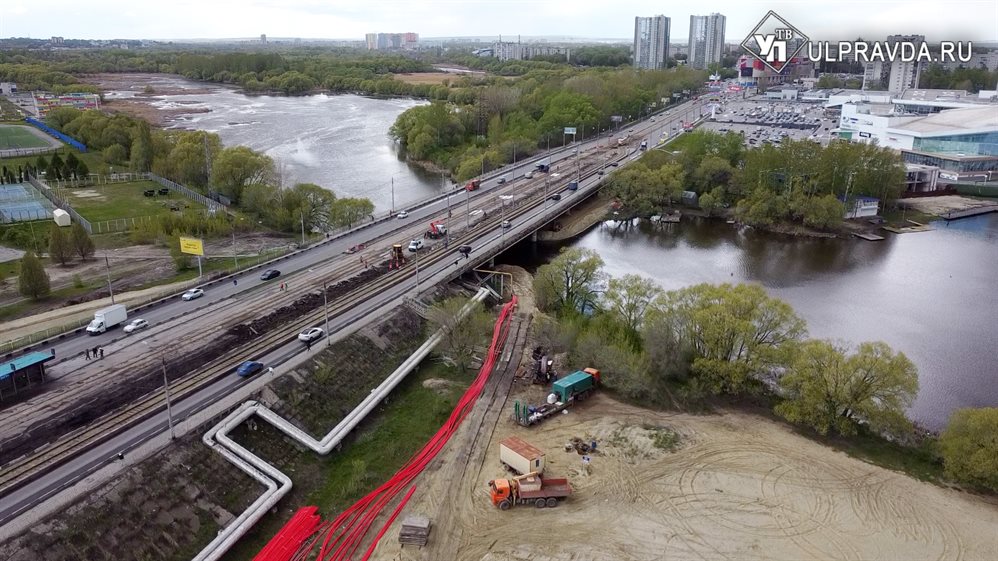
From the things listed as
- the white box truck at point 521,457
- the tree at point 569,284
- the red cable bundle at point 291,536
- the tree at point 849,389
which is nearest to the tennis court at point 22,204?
the tree at point 569,284

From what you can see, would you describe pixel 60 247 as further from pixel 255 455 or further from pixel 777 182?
pixel 777 182

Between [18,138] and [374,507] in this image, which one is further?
[18,138]

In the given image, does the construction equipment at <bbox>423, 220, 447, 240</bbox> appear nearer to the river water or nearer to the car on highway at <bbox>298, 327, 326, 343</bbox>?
the river water

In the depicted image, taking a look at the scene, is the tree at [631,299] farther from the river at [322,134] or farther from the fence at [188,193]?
the fence at [188,193]

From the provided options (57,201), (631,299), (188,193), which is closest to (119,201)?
(57,201)

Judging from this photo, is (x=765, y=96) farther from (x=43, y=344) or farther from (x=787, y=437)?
(x=43, y=344)

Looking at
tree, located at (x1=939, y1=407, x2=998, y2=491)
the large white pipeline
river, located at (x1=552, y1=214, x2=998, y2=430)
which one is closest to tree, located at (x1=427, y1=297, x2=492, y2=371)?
the large white pipeline
